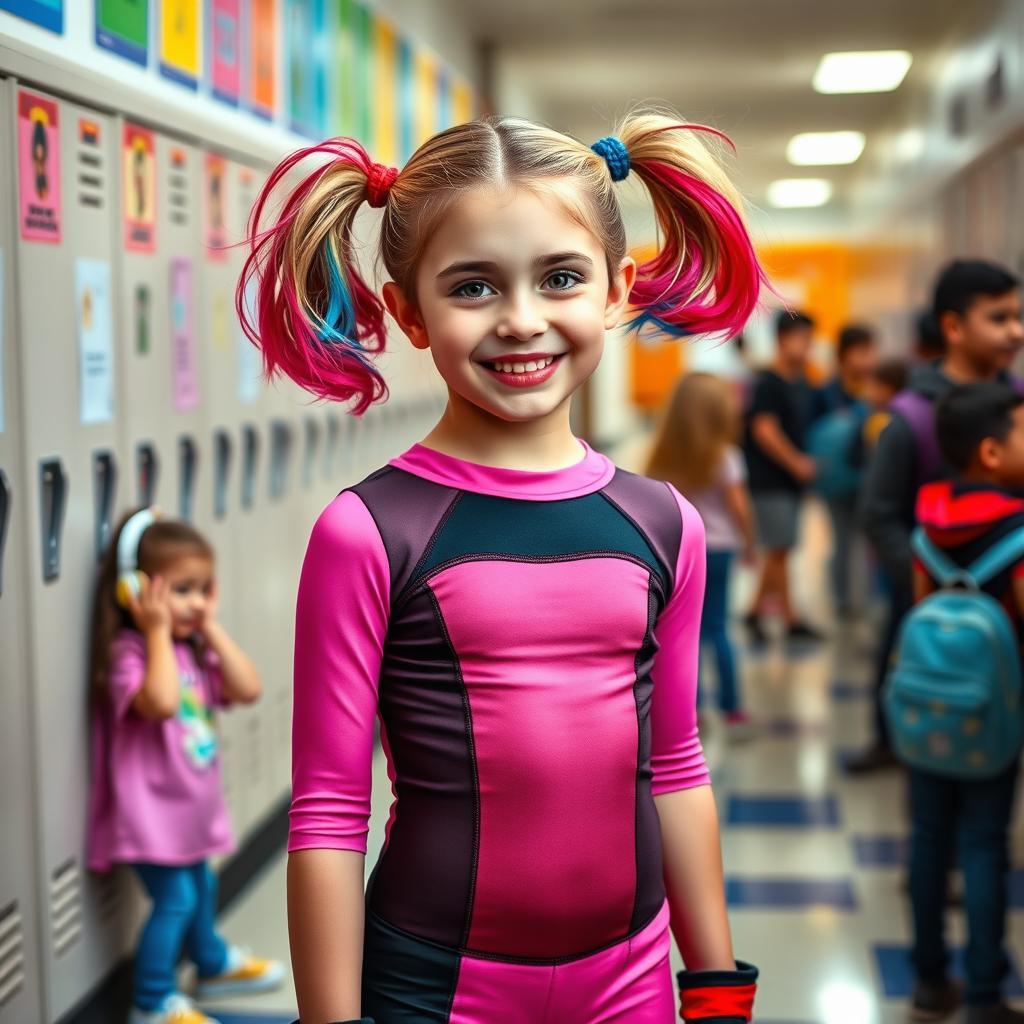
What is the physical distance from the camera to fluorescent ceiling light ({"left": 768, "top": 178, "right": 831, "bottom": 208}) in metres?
15.3

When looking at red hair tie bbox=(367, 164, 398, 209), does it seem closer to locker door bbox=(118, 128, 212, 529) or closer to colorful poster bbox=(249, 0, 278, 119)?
locker door bbox=(118, 128, 212, 529)

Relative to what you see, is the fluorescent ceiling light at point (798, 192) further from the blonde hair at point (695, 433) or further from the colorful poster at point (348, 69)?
the blonde hair at point (695, 433)

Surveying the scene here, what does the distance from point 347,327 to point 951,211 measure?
695 cm

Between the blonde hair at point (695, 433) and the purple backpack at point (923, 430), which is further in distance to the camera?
the blonde hair at point (695, 433)

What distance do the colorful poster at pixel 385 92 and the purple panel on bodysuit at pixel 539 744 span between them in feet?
13.4

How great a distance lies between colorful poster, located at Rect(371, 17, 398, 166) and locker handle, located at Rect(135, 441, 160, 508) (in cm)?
242

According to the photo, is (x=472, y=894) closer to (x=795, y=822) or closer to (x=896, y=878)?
(x=896, y=878)

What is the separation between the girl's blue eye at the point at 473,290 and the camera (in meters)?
1.22

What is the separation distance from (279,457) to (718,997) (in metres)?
2.73

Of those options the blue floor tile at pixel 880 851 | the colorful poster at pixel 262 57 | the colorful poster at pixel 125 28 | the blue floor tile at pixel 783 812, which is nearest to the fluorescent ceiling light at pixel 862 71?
the colorful poster at pixel 262 57

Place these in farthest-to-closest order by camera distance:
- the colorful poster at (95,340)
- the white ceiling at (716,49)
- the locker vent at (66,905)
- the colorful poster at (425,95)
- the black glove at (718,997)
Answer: the white ceiling at (716,49) < the colorful poster at (425,95) < the colorful poster at (95,340) < the locker vent at (66,905) < the black glove at (718,997)

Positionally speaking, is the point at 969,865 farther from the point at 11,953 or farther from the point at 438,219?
the point at 438,219

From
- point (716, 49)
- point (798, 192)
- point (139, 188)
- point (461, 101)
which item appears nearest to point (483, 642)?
point (139, 188)

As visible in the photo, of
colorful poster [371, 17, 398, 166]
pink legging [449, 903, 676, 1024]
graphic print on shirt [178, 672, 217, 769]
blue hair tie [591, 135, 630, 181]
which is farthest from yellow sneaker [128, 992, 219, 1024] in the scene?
colorful poster [371, 17, 398, 166]
